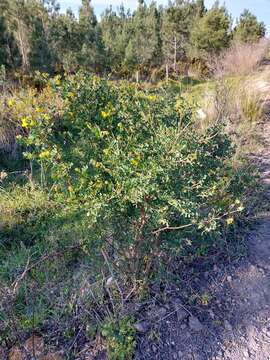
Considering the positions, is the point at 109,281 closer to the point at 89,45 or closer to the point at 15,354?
the point at 15,354

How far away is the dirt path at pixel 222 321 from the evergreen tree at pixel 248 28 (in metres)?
11.8

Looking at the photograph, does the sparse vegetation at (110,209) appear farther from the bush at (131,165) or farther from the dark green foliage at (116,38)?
the dark green foliage at (116,38)

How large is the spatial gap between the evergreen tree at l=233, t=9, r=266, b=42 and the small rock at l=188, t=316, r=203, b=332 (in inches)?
478

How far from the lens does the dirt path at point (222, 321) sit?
1.44 metres

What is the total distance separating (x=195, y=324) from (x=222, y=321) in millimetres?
152

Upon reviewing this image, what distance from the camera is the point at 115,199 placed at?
1.33 m

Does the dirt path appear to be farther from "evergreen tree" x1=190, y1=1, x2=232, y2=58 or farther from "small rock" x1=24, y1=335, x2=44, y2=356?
"evergreen tree" x1=190, y1=1, x2=232, y2=58

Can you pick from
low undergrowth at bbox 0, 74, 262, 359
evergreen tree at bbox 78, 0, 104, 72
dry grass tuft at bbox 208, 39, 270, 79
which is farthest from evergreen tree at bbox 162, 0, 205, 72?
low undergrowth at bbox 0, 74, 262, 359

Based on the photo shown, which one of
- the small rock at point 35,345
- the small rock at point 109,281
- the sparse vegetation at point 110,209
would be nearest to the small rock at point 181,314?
the sparse vegetation at point 110,209

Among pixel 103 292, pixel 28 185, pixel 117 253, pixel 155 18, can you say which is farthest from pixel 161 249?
pixel 155 18

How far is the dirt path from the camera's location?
144 centimetres

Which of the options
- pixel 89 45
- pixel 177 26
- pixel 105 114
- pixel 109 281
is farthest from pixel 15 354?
pixel 177 26

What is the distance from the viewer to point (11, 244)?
2.49m

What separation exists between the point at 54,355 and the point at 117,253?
1.94 ft
